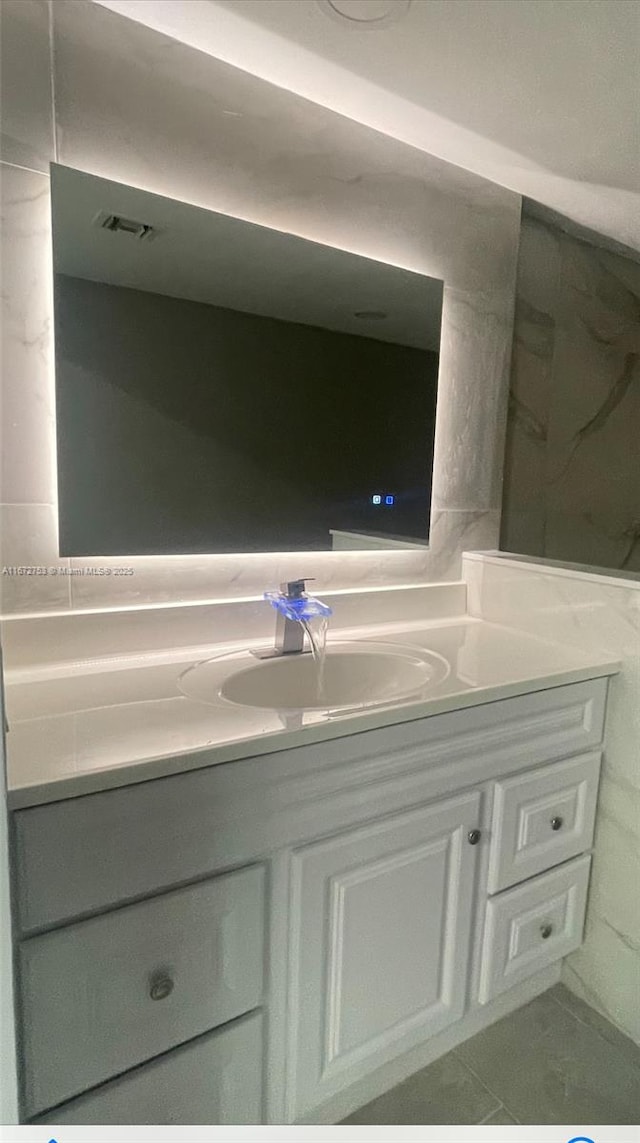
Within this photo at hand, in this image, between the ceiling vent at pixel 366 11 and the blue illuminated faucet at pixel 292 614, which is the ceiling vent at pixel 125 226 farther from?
the blue illuminated faucet at pixel 292 614

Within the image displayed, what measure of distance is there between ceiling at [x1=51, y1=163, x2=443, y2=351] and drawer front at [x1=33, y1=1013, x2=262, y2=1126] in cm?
120

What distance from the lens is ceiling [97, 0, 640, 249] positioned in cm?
100

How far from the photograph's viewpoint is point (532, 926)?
1.25 m

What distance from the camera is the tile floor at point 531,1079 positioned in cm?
112

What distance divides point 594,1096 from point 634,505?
1460mm

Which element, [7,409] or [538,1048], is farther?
[538,1048]

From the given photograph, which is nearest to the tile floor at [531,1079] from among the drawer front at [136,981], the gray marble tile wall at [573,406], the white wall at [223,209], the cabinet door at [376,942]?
the cabinet door at [376,942]

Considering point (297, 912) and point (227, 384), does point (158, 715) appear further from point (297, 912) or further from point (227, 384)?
point (227, 384)

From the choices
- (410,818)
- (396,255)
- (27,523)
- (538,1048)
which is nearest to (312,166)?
(396,255)

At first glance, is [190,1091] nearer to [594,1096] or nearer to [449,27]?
[594,1096]

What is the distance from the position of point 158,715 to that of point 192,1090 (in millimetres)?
512

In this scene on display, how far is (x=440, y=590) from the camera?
1521 mm

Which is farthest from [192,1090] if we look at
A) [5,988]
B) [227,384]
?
[227,384]

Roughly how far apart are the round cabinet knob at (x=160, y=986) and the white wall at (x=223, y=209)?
613 mm
